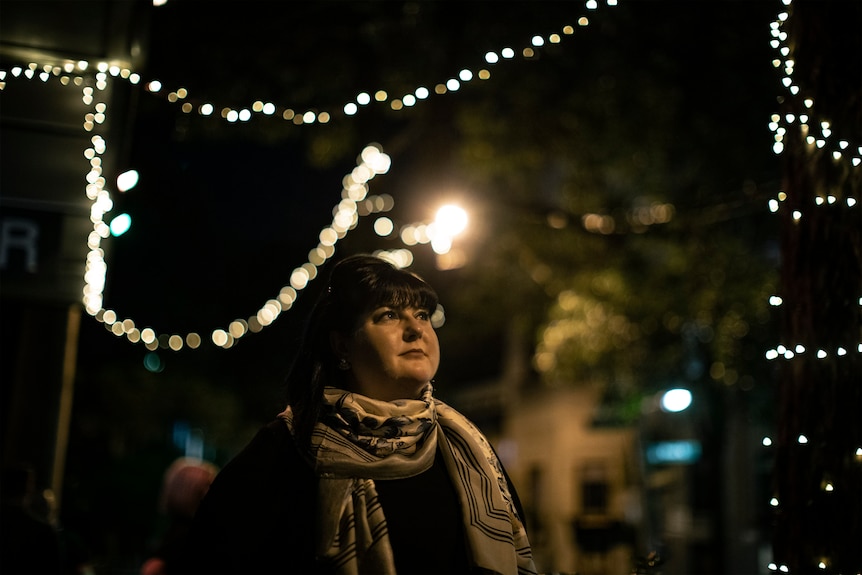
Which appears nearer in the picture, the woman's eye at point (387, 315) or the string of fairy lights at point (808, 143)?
the woman's eye at point (387, 315)

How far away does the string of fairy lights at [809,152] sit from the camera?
12.5ft

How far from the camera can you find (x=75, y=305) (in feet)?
24.7

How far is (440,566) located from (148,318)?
12218mm

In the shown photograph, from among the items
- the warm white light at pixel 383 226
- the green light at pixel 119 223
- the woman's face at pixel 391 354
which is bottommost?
the woman's face at pixel 391 354

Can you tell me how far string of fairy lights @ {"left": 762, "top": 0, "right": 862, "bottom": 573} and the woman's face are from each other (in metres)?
1.74

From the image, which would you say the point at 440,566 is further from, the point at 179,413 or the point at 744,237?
the point at 179,413

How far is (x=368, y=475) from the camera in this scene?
2.72 m

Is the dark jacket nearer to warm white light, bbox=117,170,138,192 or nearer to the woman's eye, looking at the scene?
the woman's eye

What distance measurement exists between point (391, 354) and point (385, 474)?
36cm

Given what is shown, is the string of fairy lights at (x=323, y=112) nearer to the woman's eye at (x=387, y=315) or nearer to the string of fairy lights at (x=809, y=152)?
the string of fairy lights at (x=809, y=152)

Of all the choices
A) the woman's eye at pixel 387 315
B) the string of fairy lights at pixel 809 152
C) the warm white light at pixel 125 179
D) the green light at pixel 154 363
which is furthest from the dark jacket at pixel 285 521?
the green light at pixel 154 363

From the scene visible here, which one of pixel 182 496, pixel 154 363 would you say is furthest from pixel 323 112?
pixel 154 363

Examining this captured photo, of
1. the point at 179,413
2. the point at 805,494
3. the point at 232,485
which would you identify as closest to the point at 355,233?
the point at 805,494

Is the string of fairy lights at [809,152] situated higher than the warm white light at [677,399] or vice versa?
the string of fairy lights at [809,152]
